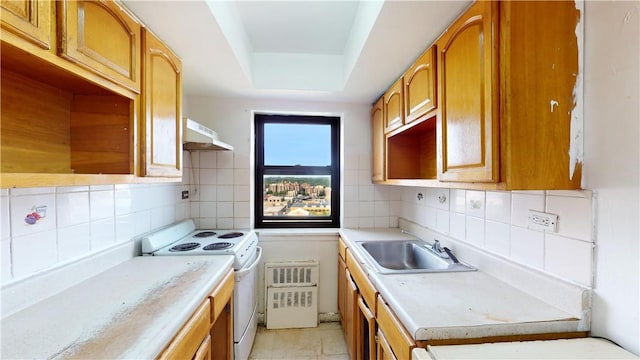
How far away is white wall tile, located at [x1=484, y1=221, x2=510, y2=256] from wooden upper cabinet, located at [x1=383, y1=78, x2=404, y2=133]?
78cm

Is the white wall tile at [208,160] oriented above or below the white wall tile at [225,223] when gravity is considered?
above

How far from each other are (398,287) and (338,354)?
3.75ft

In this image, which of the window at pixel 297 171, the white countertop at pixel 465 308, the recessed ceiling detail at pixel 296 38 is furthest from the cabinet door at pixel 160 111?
the white countertop at pixel 465 308

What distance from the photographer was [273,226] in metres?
2.48

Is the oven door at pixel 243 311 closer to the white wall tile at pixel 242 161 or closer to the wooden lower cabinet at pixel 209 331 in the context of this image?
the wooden lower cabinet at pixel 209 331

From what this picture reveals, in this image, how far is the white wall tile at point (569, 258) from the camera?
85 cm

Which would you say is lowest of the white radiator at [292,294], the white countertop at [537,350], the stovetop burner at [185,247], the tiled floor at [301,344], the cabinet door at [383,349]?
the tiled floor at [301,344]

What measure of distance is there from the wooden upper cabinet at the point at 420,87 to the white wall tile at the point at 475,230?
0.66 meters

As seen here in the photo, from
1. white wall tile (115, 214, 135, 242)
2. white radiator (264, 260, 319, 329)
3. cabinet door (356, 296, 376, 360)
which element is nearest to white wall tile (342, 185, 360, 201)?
white radiator (264, 260, 319, 329)

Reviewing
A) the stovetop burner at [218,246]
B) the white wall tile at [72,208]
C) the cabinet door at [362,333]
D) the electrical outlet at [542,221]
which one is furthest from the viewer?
the stovetop burner at [218,246]

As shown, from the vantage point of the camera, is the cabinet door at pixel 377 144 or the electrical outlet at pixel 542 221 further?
the cabinet door at pixel 377 144

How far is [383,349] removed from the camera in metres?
1.11

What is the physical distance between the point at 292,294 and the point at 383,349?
122 cm

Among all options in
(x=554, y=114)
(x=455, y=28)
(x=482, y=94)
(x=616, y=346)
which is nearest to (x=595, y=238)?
(x=616, y=346)
